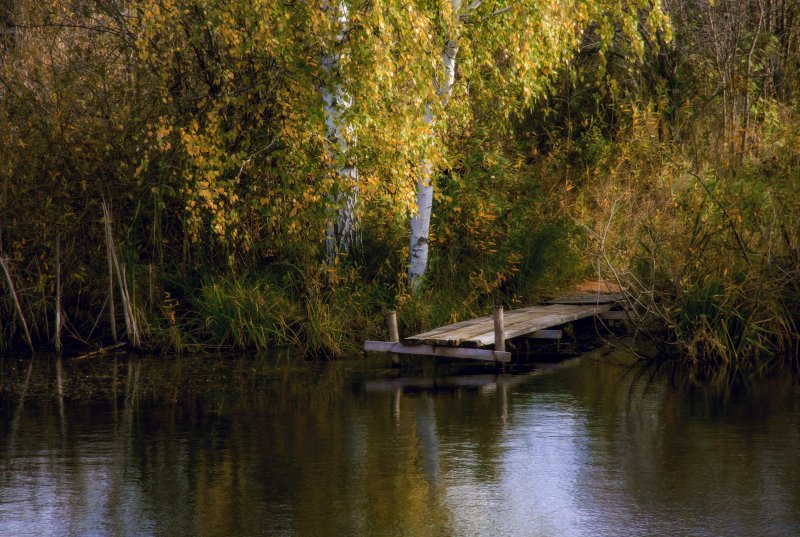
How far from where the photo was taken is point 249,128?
1560cm

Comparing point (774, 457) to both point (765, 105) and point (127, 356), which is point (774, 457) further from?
point (765, 105)

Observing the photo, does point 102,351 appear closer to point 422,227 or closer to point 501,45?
point 422,227

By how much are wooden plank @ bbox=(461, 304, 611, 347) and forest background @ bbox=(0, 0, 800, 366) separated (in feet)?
2.77

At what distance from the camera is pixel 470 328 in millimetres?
14812

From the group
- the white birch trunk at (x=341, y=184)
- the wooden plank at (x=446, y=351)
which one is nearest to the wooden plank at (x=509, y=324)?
the wooden plank at (x=446, y=351)

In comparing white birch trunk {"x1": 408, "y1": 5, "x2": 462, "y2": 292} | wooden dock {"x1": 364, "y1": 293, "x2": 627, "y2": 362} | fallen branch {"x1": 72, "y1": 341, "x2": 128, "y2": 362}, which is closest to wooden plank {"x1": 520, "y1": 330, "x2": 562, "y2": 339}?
wooden dock {"x1": 364, "y1": 293, "x2": 627, "y2": 362}

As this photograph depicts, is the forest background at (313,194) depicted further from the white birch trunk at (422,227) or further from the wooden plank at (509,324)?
the wooden plank at (509,324)

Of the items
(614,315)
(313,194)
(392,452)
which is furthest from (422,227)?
(392,452)

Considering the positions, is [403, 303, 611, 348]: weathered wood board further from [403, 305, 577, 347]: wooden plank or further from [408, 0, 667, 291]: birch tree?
[408, 0, 667, 291]: birch tree

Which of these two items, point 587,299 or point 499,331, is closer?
point 499,331

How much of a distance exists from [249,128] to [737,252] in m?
6.87

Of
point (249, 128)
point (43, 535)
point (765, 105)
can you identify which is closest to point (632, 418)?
point (43, 535)

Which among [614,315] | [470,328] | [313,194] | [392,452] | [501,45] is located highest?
[501,45]

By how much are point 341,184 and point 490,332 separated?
8.84 ft
